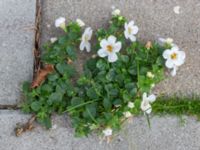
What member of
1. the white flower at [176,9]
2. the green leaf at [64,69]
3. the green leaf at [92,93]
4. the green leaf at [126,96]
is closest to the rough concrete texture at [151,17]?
the white flower at [176,9]

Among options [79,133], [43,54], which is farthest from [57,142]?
[43,54]

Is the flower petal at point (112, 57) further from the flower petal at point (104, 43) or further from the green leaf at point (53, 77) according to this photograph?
the green leaf at point (53, 77)

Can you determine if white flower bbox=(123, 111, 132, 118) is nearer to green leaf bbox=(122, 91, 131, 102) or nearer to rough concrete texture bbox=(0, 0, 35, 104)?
green leaf bbox=(122, 91, 131, 102)

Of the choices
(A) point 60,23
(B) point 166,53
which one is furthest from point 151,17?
(A) point 60,23

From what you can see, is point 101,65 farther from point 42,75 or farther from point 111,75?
point 42,75

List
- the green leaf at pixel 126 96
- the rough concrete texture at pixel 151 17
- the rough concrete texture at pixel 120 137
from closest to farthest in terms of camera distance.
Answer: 1. the green leaf at pixel 126 96
2. the rough concrete texture at pixel 120 137
3. the rough concrete texture at pixel 151 17

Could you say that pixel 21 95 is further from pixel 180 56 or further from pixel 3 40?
pixel 180 56
